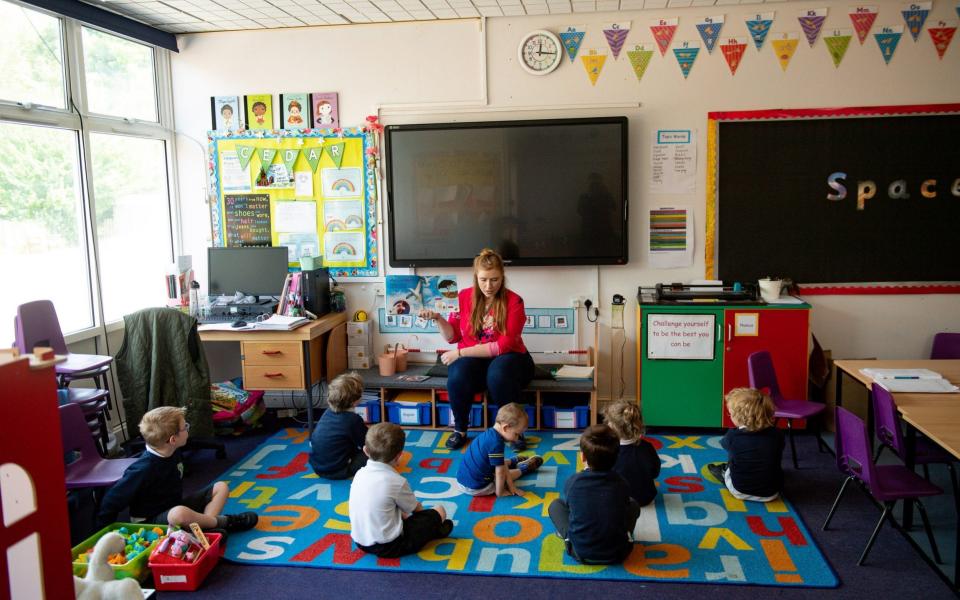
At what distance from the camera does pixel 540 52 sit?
480cm

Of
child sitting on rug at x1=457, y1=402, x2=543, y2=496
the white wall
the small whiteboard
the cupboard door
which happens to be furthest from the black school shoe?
the cupboard door

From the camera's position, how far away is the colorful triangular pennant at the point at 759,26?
Answer: 459cm

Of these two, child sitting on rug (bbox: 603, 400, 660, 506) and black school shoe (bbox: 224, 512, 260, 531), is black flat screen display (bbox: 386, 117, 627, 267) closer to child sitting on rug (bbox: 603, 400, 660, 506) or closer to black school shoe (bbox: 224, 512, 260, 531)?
child sitting on rug (bbox: 603, 400, 660, 506)

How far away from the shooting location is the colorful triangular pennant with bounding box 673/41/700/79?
15.4 feet

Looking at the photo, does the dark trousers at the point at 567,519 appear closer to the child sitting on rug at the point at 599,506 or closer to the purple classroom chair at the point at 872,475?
the child sitting on rug at the point at 599,506

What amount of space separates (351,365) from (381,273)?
2.26ft

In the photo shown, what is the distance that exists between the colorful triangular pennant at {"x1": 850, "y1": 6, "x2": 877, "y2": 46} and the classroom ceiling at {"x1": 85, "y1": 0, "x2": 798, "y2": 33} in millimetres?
453

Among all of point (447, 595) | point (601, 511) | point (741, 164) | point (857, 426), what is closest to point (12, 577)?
point (447, 595)

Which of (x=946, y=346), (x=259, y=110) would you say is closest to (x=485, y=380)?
(x=259, y=110)

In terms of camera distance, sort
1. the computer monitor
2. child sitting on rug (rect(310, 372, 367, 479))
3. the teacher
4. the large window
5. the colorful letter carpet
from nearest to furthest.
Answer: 1. the colorful letter carpet
2. child sitting on rug (rect(310, 372, 367, 479))
3. the large window
4. the teacher
5. the computer monitor

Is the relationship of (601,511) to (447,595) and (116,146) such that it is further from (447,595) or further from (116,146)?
(116,146)

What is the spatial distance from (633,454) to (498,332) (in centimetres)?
135

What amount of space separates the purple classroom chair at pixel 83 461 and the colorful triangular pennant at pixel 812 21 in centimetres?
452

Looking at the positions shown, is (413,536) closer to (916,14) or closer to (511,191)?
(511,191)
